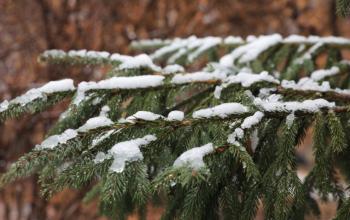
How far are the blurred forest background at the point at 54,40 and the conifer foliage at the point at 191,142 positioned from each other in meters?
3.14

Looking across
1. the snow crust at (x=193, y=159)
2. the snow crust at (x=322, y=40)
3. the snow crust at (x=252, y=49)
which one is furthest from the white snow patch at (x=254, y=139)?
the snow crust at (x=322, y=40)

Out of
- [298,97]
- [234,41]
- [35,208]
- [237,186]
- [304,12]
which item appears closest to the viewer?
[237,186]

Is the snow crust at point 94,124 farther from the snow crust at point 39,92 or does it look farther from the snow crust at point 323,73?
the snow crust at point 323,73

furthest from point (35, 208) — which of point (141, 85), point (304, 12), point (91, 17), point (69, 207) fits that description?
point (304, 12)

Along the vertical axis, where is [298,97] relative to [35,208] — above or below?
above

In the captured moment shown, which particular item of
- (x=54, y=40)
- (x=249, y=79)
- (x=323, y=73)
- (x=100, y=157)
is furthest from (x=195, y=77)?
(x=54, y=40)

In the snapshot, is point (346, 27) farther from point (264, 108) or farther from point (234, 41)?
point (264, 108)

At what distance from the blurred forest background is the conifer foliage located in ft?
10.3

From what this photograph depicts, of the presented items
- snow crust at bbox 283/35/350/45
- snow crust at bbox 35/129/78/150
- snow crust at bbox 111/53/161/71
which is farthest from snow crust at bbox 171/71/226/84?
snow crust at bbox 283/35/350/45

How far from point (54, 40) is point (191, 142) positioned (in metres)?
4.04

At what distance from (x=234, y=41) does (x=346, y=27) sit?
23.2 feet

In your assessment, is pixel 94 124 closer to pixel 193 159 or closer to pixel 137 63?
pixel 193 159

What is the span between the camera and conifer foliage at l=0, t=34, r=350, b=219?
1.29 m

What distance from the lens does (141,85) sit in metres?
1.71
